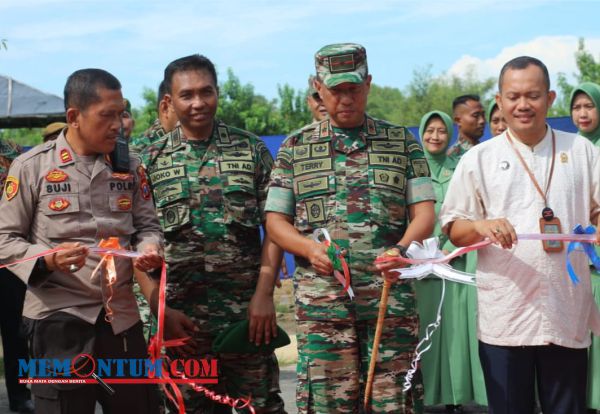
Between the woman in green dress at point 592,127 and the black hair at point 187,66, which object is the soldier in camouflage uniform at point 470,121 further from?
the black hair at point 187,66

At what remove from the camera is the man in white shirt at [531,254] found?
13.3 feet

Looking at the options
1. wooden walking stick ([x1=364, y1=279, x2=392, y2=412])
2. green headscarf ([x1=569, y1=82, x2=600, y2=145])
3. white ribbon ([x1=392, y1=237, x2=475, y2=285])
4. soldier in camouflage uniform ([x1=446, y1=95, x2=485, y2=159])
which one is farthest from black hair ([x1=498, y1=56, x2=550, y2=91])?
soldier in camouflage uniform ([x1=446, y1=95, x2=485, y2=159])

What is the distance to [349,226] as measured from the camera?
4.47 metres

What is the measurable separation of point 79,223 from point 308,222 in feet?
3.72

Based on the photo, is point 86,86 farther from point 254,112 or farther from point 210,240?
point 254,112

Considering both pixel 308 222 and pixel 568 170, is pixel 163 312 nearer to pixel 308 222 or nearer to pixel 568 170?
pixel 308 222

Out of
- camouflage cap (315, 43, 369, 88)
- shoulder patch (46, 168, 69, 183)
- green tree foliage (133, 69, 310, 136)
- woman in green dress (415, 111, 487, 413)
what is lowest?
woman in green dress (415, 111, 487, 413)

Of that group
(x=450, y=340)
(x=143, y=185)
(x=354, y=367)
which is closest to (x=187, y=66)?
(x=143, y=185)

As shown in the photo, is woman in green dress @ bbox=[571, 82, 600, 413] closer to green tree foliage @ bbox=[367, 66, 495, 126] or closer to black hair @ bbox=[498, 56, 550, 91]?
black hair @ bbox=[498, 56, 550, 91]

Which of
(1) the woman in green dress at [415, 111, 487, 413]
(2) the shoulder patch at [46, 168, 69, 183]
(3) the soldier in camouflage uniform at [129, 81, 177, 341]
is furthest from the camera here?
(1) the woman in green dress at [415, 111, 487, 413]

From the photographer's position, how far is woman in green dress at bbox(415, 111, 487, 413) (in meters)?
7.32

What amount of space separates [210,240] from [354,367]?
1119mm

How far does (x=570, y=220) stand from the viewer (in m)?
4.09

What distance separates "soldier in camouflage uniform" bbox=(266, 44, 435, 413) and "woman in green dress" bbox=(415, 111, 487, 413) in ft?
9.51
